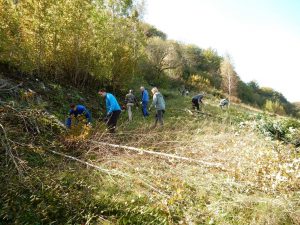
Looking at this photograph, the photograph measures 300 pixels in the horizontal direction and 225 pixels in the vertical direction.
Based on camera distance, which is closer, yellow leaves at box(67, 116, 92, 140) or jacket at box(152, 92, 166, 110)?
yellow leaves at box(67, 116, 92, 140)

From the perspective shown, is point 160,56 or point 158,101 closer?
point 158,101

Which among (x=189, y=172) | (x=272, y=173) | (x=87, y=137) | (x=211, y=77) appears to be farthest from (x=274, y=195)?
(x=211, y=77)

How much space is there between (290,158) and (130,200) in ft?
9.53

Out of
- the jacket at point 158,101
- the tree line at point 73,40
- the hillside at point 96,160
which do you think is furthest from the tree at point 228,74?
the jacket at point 158,101

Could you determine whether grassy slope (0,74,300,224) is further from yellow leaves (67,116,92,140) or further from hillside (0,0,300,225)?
yellow leaves (67,116,92,140)

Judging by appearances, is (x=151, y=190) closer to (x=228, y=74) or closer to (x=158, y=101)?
(x=158, y=101)

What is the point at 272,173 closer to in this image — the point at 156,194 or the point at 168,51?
the point at 156,194

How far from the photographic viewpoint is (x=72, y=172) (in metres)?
5.55

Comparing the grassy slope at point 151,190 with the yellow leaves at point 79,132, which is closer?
the grassy slope at point 151,190

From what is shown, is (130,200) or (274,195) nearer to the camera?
(274,195)

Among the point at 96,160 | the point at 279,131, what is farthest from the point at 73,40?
the point at 279,131

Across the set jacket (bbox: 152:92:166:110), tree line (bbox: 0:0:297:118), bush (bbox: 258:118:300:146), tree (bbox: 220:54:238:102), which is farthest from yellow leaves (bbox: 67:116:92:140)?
tree (bbox: 220:54:238:102)

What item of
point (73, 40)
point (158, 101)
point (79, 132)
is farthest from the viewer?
point (73, 40)

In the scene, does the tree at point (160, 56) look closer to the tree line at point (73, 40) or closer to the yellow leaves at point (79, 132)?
the tree line at point (73, 40)
